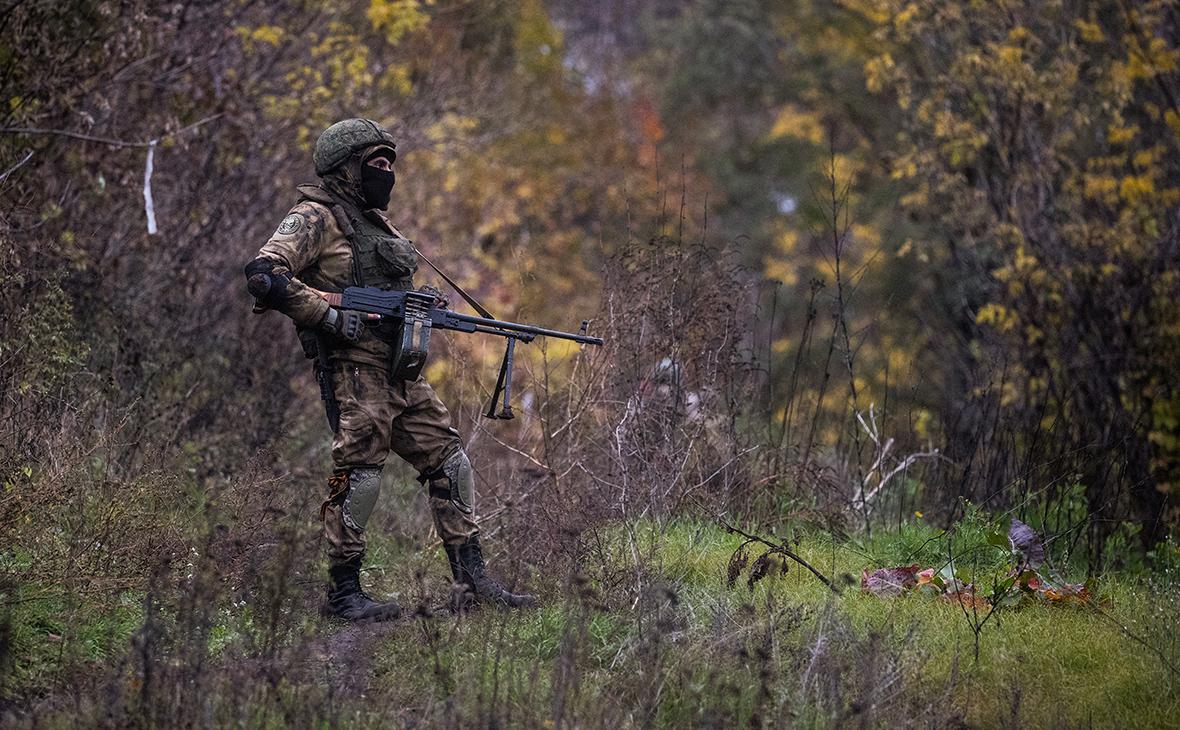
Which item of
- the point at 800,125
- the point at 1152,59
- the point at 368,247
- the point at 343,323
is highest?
the point at 368,247

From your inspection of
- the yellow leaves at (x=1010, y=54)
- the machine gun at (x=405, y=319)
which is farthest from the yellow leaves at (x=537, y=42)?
the machine gun at (x=405, y=319)

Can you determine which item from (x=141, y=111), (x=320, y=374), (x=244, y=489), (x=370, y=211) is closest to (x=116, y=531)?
(x=244, y=489)

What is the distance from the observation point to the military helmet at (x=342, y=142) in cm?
610

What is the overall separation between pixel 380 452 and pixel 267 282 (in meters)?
0.96

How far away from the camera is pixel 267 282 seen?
560 centimetres

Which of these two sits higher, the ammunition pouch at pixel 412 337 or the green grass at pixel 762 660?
the ammunition pouch at pixel 412 337

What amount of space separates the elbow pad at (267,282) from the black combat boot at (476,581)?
140cm

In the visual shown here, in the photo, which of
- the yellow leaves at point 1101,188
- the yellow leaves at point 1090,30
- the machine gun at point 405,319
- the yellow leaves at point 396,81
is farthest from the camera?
the yellow leaves at point 396,81

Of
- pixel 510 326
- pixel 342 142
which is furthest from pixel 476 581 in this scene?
pixel 342 142

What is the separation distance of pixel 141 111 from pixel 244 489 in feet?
19.3

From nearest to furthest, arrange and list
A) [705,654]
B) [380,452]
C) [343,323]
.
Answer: [705,654]
[343,323]
[380,452]

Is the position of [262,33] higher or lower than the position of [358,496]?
higher

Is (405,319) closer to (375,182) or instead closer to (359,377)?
(359,377)

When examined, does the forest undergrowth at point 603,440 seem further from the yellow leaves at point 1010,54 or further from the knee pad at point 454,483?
the knee pad at point 454,483
